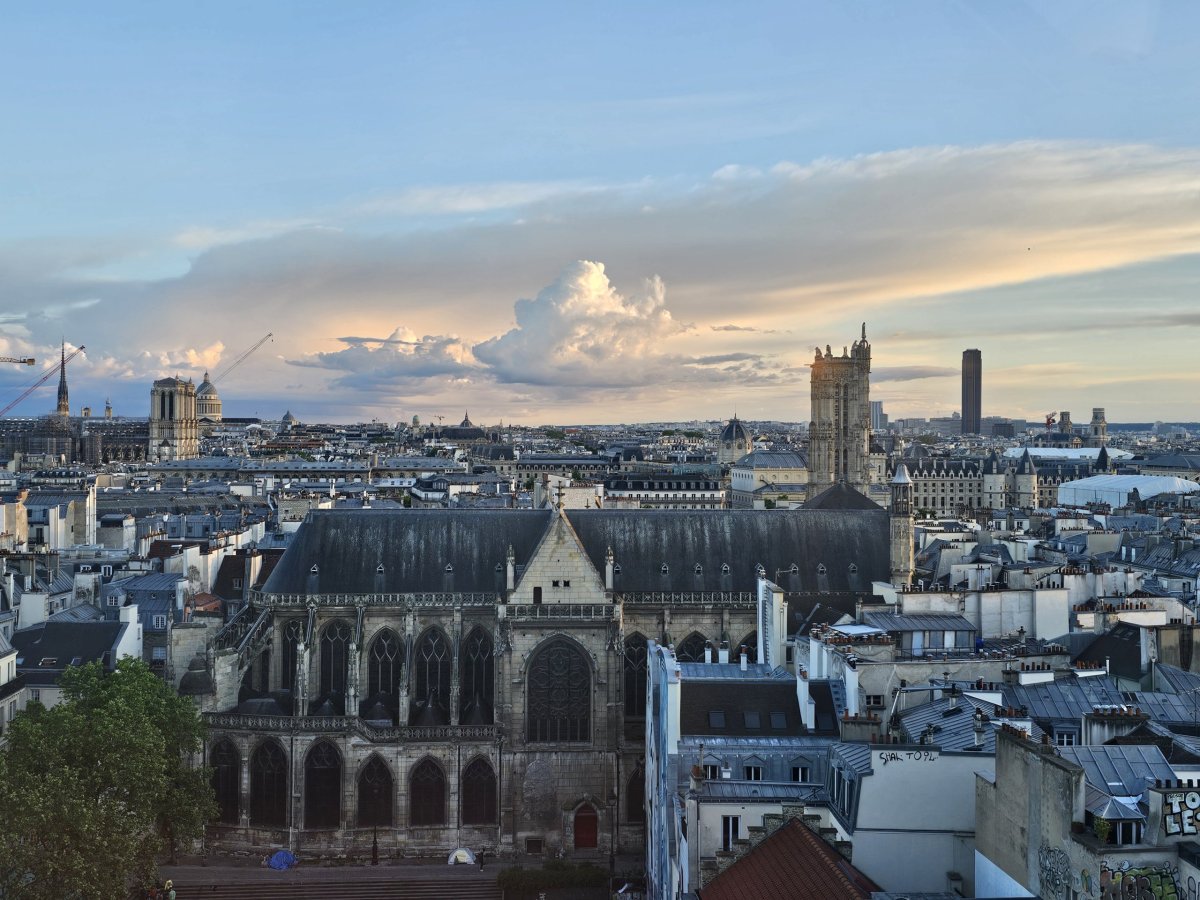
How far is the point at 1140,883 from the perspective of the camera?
96.4ft

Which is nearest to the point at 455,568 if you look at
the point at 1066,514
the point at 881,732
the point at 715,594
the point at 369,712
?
the point at 369,712

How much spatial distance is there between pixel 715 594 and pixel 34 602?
47.2 metres

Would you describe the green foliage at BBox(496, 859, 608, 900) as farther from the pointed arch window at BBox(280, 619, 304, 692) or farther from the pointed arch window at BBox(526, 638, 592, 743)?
the pointed arch window at BBox(280, 619, 304, 692)

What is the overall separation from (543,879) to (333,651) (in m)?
20.3

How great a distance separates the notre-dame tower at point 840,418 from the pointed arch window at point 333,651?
116 meters

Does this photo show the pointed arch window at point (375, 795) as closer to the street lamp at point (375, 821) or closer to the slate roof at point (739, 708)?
the street lamp at point (375, 821)

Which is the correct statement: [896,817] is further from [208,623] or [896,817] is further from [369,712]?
[208,623]

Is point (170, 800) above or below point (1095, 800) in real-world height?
below

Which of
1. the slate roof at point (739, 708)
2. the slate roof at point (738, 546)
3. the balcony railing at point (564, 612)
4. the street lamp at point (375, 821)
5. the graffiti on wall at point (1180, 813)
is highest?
the slate roof at point (738, 546)

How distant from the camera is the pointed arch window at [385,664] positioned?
8038 cm

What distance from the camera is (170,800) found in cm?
6506

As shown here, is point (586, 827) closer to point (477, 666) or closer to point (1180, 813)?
point (477, 666)

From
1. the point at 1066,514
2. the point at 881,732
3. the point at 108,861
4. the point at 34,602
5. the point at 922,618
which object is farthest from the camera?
the point at 1066,514

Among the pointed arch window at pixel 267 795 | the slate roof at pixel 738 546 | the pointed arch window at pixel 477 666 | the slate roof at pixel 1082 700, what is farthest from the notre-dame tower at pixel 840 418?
the slate roof at pixel 1082 700
